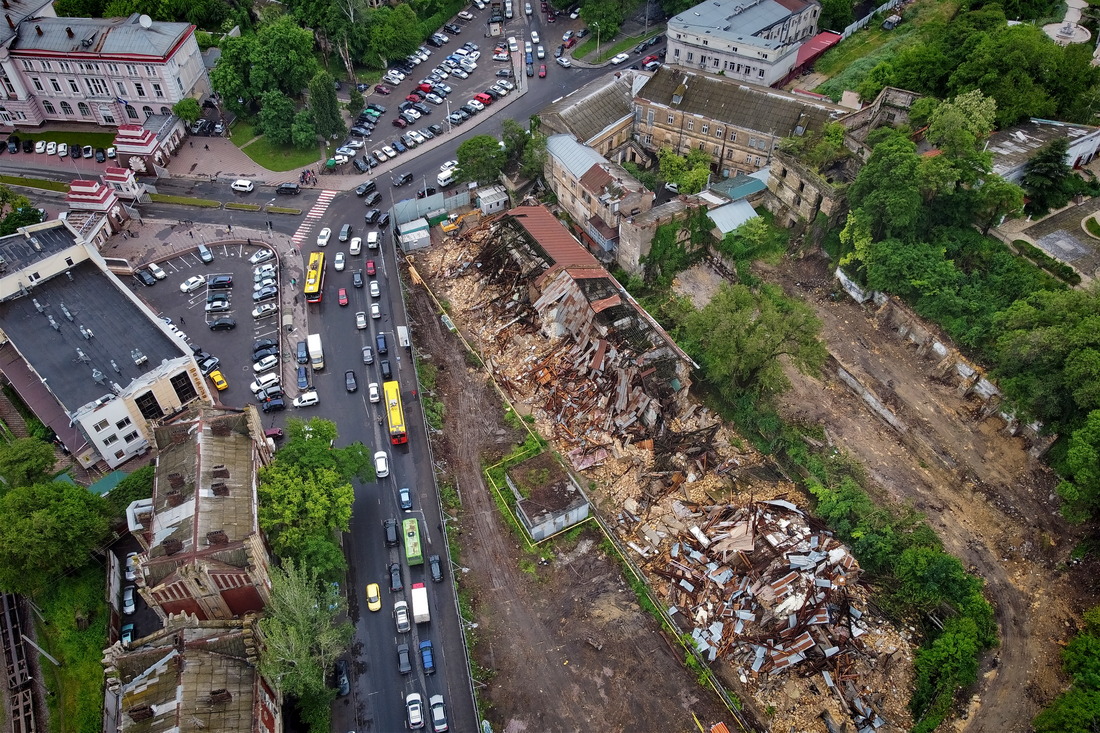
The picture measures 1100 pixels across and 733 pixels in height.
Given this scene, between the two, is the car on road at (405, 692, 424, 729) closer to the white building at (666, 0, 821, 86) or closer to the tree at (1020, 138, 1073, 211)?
the tree at (1020, 138, 1073, 211)

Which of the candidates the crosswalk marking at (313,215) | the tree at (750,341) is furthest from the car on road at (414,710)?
the crosswalk marking at (313,215)

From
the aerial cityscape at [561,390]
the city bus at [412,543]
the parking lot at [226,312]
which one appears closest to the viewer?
the aerial cityscape at [561,390]

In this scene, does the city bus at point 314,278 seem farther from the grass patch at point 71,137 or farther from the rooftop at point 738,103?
the rooftop at point 738,103

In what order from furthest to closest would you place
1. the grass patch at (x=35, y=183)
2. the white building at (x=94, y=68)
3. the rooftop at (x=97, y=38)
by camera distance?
the white building at (x=94, y=68)
the rooftop at (x=97, y=38)
the grass patch at (x=35, y=183)

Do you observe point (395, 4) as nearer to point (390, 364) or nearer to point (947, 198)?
point (390, 364)

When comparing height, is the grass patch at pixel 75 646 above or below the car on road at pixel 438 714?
above

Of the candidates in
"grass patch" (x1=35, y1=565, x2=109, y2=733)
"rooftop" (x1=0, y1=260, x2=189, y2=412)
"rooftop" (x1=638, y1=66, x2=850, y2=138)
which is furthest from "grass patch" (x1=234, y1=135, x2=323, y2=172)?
"grass patch" (x1=35, y1=565, x2=109, y2=733)
